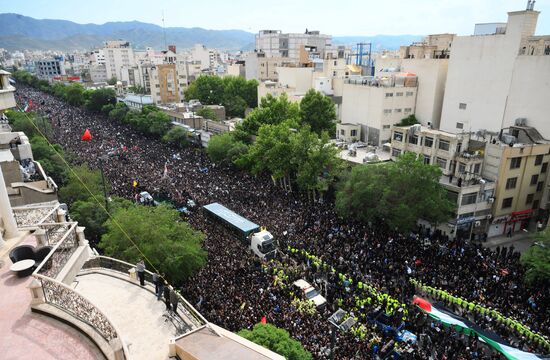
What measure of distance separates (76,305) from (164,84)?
71.1 meters

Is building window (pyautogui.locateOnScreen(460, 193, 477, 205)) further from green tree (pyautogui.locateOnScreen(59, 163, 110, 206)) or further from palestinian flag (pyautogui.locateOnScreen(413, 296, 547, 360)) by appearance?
green tree (pyautogui.locateOnScreen(59, 163, 110, 206))

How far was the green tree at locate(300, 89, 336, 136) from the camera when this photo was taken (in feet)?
136

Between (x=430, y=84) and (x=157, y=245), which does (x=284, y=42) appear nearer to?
(x=430, y=84)

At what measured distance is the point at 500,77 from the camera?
3200 centimetres

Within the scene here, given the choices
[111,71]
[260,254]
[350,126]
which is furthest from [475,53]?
[111,71]

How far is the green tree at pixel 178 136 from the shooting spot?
47312 mm

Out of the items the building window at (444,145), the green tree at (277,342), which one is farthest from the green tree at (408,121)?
the green tree at (277,342)

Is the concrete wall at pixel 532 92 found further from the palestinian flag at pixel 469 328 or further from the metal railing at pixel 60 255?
the metal railing at pixel 60 255

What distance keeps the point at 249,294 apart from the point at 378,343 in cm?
587

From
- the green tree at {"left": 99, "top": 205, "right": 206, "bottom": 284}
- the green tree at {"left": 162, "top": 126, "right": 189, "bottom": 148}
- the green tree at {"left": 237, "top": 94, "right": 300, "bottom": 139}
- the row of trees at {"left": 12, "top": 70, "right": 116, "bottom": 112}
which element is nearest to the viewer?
the green tree at {"left": 99, "top": 205, "right": 206, "bottom": 284}

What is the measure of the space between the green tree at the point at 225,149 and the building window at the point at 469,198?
2020cm

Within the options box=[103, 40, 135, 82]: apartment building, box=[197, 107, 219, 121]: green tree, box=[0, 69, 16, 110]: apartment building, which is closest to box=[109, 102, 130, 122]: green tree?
box=[197, 107, 219, 121]: green tree

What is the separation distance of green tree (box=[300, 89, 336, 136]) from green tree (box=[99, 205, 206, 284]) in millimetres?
25405

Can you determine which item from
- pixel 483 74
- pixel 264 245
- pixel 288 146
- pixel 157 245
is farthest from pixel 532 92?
pixel 157 245
